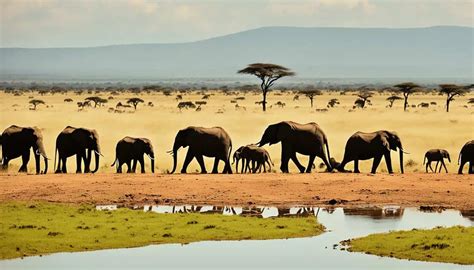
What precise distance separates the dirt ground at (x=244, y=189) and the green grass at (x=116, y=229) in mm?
2842

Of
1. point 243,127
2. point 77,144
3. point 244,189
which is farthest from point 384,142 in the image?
point 243,127

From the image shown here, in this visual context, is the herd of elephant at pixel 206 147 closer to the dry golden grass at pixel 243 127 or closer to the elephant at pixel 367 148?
the elephant at pixel 367 148

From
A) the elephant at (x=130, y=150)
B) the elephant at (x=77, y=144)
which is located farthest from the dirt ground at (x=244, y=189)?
the elephant at (x=77, y=144)

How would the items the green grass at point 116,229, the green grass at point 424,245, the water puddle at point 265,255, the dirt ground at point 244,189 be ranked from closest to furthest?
the water puddle at point 265,255
the green grass at point 424,245
the green grass at point 116,229
the dirt ground at point 244,189

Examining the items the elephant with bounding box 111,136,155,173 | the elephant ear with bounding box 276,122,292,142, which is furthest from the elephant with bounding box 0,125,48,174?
the elephant ear with bounding box 276,122,292,142

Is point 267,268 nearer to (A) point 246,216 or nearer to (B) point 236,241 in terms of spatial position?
(B) point 236,241

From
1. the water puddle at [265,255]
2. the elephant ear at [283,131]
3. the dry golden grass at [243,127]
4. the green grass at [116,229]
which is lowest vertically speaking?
the dry golden grass at [243,127]

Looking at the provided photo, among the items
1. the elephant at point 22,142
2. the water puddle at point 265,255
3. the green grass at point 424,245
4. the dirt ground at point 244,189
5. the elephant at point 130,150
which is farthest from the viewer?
the elephant at point 22,142

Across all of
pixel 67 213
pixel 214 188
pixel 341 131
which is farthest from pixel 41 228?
pixel 341 131

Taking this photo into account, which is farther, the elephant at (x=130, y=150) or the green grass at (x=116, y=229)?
the elephant at (x=130, y=150)

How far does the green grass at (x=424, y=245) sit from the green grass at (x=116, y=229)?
181 centimetres

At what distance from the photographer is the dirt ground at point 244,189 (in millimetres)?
27275

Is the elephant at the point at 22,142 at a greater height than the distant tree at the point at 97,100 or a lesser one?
greater

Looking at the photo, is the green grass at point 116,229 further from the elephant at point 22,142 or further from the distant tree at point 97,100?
the distant tree at point 97,100
